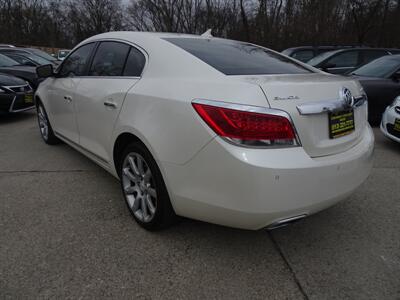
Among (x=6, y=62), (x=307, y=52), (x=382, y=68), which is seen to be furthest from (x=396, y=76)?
(x=6, y=62)

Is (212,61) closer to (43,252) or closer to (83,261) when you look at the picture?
(83,261)

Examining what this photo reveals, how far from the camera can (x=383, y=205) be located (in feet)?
9.78

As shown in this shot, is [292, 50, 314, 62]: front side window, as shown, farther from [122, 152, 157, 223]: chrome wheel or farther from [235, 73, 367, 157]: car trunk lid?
[122, 152, 157, 223]: chrome wheel

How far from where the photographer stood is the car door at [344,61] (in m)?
8.34

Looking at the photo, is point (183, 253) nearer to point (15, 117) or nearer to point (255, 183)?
point (255, 183)

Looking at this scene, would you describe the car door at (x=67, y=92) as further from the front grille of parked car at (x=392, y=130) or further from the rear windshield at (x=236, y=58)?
the front grille of parked car at (x=392, y=130)

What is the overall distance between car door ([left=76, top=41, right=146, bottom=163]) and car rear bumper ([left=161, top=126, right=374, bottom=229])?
82cm

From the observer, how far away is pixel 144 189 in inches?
97.0

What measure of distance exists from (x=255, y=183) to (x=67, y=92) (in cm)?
256

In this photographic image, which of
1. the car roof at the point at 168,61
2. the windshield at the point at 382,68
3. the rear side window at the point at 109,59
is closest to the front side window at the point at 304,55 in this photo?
the windshield at the point at 382,68

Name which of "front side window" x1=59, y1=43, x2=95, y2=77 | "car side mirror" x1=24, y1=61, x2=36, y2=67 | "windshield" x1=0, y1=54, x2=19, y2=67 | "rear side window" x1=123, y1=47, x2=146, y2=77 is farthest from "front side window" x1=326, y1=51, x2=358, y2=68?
"windshield" x1=0, y1=54, x2=19, y2=67

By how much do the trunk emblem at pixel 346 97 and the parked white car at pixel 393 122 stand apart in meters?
2.89

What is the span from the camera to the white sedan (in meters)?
1.77

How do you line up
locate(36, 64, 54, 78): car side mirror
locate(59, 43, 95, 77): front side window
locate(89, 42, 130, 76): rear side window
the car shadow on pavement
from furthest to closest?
1. the car shadow on pavement
2. locate(36, 64, 54, 78): car side mirror
3. locate(59, 43, 95, 77): front side window
4. locate(89, 42, 130, 76): rear side window
